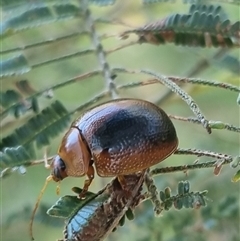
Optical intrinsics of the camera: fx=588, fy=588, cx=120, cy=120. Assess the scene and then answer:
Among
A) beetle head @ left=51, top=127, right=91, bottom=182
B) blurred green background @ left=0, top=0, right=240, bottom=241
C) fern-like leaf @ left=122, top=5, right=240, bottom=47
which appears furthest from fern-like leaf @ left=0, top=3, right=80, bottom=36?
beetle head @ left=51, top=127, right=91, bottom=182

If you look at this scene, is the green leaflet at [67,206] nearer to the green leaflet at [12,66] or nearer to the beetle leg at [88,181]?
the beetle leg at [88,181]

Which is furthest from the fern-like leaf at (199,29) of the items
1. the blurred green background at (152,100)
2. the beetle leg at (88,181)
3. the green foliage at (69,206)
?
the green foliage at (69,206)

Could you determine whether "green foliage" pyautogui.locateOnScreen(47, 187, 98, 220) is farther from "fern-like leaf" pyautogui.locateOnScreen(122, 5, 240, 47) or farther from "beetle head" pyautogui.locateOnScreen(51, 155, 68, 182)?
"fern-like leaf" pyautogui.locateOnScreen(122, 5, 240, 47)

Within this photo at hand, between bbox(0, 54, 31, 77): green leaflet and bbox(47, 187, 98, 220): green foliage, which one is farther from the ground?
bbox(0, 54, 31, 77): green leaflet

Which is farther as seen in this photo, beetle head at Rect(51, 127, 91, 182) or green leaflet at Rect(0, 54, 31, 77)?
green leaflet at Rect(0, 54, 31, 77)

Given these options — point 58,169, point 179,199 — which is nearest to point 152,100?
point 58,169

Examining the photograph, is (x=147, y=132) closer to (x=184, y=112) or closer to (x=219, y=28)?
(x=219, y=28)
